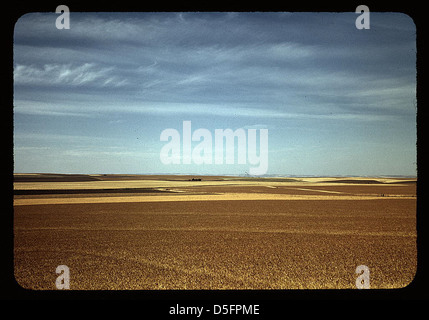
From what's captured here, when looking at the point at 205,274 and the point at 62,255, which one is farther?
the point at 62,255

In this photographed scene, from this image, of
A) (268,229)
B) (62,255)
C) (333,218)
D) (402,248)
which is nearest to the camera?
(62,255)

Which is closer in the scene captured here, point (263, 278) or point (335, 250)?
point (263, 278)

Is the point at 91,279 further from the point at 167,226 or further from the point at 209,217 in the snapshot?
the point at 209,217

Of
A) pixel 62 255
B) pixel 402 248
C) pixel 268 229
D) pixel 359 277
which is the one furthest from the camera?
pixel 268 229

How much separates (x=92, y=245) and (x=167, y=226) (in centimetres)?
327

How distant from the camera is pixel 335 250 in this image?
297 inches

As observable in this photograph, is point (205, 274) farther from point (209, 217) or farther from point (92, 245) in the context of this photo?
point (209, 217)
